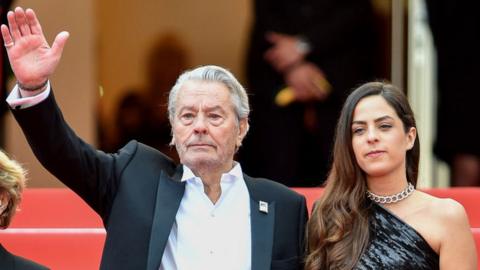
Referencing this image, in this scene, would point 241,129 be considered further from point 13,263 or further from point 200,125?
point 13,263

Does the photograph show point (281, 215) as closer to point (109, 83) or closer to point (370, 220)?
point (370, 220)

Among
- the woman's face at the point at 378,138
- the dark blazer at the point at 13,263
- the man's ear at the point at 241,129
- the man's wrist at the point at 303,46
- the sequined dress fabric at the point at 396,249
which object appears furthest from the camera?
the man's wrist at the point at 303,46

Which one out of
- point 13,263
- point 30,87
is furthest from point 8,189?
point 30,87

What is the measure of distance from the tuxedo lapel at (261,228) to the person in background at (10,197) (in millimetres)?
617

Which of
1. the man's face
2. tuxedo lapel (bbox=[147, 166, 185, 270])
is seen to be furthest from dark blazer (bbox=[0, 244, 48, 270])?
the man's face

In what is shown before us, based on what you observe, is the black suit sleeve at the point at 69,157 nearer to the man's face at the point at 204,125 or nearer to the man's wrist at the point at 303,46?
the man's face at the point at 204,125

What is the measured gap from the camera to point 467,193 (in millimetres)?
4574

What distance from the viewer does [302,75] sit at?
6.59m

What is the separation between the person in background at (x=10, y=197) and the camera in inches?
136

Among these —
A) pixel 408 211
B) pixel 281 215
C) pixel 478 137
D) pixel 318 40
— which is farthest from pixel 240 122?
pixel 478 137

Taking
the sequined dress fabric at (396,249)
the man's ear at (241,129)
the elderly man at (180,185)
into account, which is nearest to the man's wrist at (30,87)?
the elderly man at (180,185)

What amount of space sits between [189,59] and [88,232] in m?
2.90

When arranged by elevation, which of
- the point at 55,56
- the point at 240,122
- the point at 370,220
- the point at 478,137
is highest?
the point at 55,56

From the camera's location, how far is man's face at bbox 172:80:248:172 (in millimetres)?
3578
